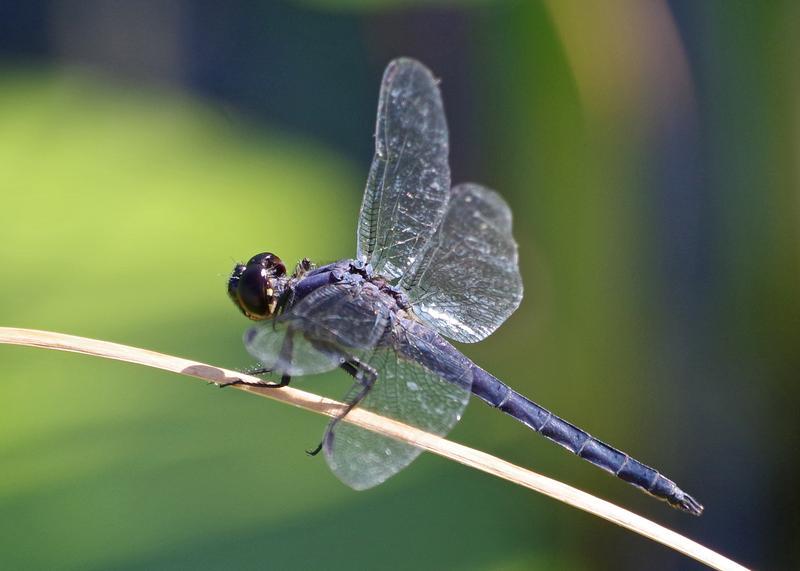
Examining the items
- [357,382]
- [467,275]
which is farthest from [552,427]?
[357,382]

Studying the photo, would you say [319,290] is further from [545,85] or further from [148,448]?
[545,85]

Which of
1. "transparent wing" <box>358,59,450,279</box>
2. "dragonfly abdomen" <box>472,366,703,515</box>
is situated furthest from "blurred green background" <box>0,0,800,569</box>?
"transparent wing" <box>358,59,450,279</box>

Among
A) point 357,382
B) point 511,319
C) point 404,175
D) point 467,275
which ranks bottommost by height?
point 357,382

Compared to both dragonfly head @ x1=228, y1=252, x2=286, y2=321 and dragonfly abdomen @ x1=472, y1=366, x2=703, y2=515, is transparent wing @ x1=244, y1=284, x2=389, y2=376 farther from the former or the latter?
dragonfly abdomen @ x1=472, y1=366, x2=703, y2=515

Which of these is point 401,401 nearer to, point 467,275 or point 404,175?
point 467,275

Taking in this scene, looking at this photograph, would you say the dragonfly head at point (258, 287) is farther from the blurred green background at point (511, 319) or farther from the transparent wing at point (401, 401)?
the blurred green background at point (511, 319)

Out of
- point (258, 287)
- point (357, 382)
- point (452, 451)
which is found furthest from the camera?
point (258, 287)

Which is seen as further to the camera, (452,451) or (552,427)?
(552,427)

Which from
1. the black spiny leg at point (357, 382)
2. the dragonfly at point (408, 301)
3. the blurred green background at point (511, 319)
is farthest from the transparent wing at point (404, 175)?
the blurred green background at point (511, 319)
